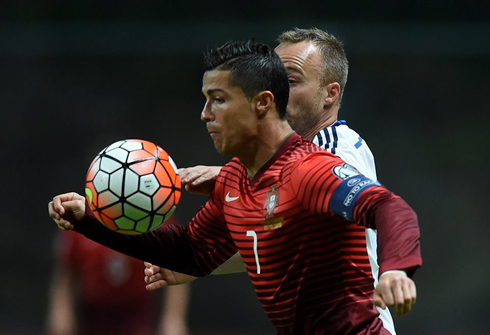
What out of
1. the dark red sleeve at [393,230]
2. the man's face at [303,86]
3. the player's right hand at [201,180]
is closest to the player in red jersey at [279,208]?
the dark red sleeve at [393,230]

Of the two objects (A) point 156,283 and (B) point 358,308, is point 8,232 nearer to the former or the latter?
(A) point 156,283

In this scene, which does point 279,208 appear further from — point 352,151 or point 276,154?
point 352,151

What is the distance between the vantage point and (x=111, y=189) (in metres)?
3.55

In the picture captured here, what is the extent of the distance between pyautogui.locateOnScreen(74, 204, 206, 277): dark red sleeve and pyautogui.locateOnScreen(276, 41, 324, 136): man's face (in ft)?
3.15

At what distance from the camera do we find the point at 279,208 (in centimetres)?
344

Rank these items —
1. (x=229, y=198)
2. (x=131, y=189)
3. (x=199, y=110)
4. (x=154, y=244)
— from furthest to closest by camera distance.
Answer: (x=199, y=110), (x=154, y=244), (x=229, y=198), (x=131, y=189)

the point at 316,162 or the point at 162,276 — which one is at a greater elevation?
the point at 316,162

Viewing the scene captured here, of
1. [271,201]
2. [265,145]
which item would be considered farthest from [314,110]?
[271,201]

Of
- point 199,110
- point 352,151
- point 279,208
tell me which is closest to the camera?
point 279,208

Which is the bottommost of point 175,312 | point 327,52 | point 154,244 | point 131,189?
point 175,312

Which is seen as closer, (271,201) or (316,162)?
(316,162)

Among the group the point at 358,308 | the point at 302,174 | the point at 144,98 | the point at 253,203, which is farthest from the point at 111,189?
the point at 144,98

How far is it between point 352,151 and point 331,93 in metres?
0.64

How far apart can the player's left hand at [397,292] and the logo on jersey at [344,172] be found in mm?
488
